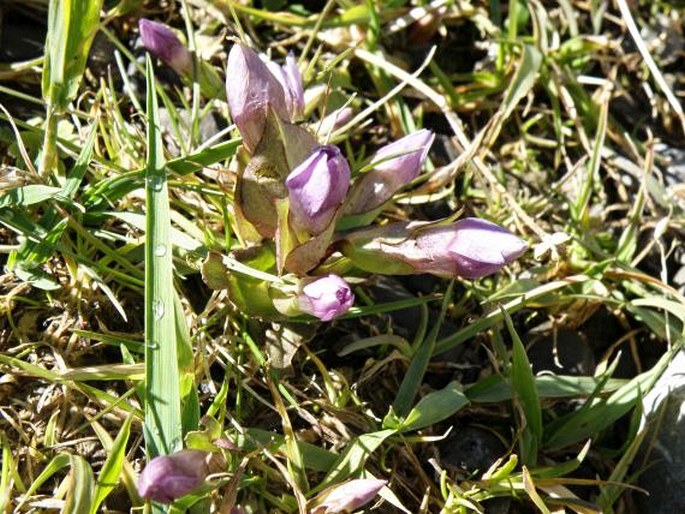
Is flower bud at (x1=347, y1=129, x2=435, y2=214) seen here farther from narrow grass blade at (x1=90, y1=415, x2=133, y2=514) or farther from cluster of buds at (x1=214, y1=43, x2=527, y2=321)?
narrow grass blade at (x1=90, y1=415, x2=133, y2=514)

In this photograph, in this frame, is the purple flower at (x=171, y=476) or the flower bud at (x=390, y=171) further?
the flower bud at (x=390, y=171)

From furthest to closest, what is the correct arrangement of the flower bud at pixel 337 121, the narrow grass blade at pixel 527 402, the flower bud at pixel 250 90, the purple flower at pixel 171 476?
the flower bud at pixel 337 121
the narrow grass blade at pixel 527 402
the flower bud at pixel 250 90
the purple flower at pixel 171 476

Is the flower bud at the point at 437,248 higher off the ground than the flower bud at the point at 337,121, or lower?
lower

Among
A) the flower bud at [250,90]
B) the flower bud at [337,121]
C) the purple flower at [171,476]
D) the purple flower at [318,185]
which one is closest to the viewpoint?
the purple flower at [171,476]

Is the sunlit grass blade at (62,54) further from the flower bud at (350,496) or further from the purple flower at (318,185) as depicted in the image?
the flower bud at (350,496)

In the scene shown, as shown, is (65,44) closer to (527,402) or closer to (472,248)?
(472,248)

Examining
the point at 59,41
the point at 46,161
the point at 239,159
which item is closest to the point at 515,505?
the point at 239,159

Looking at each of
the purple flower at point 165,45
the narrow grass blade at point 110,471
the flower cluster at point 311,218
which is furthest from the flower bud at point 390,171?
the narrow grass blade at point 110,471
